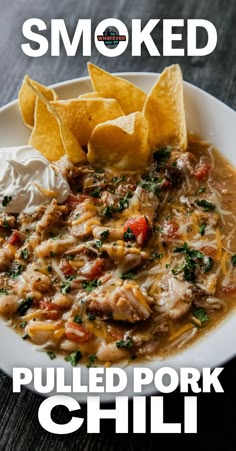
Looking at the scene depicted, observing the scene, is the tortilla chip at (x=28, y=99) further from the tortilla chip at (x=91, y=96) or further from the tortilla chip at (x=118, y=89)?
the tortilla chip at (x=118, y=89)

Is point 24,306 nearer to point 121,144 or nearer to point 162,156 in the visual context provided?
point 121,144

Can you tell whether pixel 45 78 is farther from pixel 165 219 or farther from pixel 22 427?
pixel 22 427

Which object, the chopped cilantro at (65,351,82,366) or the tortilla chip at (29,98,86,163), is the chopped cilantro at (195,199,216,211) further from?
the chopped cilantro at (65,351,82,366)

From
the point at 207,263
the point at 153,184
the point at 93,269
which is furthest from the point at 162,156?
the point at 93,269

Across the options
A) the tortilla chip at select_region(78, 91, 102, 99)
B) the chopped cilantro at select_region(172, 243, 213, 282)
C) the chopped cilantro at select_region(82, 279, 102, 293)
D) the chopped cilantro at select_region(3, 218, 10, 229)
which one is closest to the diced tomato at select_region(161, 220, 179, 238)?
the chopped cilantro at select_region(172, 243, 213, 282)

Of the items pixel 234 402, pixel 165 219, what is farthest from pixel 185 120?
pixel 234 402
